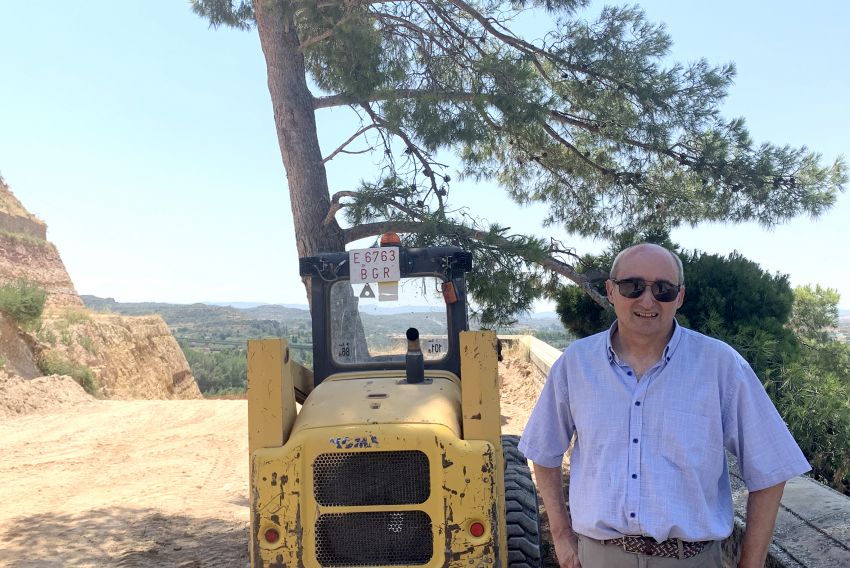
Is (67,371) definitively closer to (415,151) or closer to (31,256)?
(415,151)

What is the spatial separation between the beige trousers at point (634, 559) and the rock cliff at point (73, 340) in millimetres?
15819

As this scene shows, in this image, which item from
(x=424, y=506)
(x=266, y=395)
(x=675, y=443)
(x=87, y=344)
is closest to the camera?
(x=675, y=443)

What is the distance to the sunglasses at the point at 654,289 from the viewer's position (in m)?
2.36

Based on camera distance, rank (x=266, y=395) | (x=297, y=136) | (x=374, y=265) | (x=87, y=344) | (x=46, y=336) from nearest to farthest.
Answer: (x=266, y=395), (x=374, y=265), (x=297, y=136), (x=46, y=336), (x=87, y=344)

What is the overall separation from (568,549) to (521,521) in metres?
1.59

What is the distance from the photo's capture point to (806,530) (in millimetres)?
3941

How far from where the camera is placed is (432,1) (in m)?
8.33

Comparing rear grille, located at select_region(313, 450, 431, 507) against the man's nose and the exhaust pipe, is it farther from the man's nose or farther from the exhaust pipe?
the man's nose

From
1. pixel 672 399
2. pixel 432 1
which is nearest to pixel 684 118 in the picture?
pixel 432 1

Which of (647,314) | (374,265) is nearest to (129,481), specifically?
(374,265)

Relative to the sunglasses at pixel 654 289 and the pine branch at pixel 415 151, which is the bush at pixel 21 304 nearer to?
the pine branch at pixel 415 151

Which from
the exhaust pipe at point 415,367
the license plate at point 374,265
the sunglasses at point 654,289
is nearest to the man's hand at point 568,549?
the sunglasses at point 654,289

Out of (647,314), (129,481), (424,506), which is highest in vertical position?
(647,314)

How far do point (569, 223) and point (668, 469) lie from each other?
6639 millimetres
